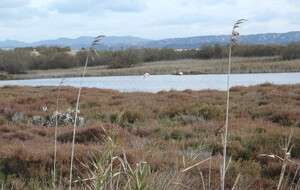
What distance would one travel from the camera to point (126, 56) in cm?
8419

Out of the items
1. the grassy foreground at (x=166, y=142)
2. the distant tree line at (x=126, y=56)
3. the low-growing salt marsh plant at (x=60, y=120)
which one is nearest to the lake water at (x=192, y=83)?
the grassy foreground at (x=166, y=142)

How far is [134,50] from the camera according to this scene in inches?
3344

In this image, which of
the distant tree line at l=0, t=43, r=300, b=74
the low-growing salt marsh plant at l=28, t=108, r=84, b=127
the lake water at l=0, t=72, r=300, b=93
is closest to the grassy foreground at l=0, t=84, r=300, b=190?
the low-growing salt marsh plant at l=28, t=108, r=84, b=127

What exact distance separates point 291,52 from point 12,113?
197 feet

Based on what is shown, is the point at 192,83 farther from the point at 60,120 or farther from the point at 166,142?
the point at 166,142

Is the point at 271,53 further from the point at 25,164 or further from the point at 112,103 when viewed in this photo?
the point at 25,164

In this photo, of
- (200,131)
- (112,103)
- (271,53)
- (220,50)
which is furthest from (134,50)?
(200,131)

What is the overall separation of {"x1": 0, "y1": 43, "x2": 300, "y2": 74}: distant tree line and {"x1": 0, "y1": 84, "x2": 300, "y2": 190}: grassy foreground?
5543cm

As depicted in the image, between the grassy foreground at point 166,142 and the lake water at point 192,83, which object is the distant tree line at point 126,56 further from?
the grassy foreground at point 166,142

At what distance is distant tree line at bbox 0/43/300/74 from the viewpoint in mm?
72375

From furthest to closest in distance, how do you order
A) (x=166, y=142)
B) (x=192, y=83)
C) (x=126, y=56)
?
(x=126, y=56), (x=192, y=83), (x=166, y=142)

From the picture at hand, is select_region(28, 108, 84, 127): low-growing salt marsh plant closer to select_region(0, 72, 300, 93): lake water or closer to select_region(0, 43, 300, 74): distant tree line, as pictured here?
select_region(0, 72, 300, 93): lake water

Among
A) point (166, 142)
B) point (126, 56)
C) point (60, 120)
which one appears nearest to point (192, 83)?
point (60, 120)

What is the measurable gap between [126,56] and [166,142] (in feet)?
251
